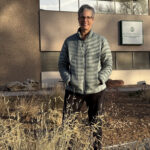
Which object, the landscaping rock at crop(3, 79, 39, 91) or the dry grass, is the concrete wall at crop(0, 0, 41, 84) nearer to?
the landscaping rock at crop(3, 79, 39, 91)

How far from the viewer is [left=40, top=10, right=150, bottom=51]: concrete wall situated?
56.2 feet

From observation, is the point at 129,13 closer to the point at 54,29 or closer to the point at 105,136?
the point at 54,29

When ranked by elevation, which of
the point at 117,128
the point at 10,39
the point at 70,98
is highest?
the point at 10,39

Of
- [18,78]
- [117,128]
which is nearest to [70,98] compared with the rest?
[117,128]

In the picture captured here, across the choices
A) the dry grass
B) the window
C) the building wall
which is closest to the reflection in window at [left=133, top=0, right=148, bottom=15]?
the window

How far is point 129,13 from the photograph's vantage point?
762 inches

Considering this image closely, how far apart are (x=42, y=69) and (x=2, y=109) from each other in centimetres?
1056

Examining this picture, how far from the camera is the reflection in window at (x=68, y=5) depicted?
57.6ft

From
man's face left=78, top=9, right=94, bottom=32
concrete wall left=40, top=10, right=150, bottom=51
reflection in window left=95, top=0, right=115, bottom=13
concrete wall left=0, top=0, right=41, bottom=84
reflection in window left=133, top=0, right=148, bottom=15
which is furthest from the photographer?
reflection in window left=133, top=0, right=148, bottom=15

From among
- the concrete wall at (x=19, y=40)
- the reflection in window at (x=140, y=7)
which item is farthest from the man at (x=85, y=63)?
the reflection in window at (x=140, y=7)

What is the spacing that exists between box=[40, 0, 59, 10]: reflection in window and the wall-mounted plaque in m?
4.25

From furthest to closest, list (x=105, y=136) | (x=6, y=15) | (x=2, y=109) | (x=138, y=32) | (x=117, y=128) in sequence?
(x=138, y=32)
(x=6, y=15)
(x=2, y=109)
(x=117, y=128)
(x=105, y=136)

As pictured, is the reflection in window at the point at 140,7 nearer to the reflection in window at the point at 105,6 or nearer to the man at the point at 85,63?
the reflection in window at the point at 105,6

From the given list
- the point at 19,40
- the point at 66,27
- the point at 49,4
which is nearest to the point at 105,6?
the point at 66,27
